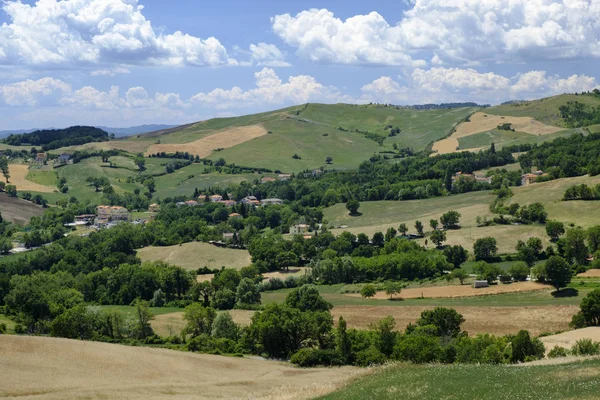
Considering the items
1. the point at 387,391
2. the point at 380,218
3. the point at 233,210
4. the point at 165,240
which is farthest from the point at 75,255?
the point at 387,391

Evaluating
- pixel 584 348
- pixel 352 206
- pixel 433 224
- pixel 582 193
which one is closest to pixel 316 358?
pixel 584 348

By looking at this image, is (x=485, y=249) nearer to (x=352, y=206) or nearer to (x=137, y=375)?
(x=352, y=206)

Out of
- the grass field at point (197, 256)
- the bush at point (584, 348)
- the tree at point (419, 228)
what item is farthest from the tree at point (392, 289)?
the bush at point (584, 348)

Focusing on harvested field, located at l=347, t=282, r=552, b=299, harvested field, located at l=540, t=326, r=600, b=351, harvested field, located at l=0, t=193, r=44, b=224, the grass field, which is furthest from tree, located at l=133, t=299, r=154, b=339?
harvested field, located at l=0, t=193, r=44, b=224

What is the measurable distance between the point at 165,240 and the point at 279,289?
137 ft

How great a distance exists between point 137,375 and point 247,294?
46148 millimetres

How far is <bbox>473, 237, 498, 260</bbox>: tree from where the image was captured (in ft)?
360

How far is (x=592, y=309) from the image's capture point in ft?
224

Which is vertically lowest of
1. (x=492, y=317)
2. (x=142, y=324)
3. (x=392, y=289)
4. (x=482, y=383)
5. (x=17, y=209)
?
(x=492, y=317)

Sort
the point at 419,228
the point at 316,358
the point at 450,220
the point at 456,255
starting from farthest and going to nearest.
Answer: the point at 419,228 < the point at 450,220 < the point at 456,255 < the point at 316,358

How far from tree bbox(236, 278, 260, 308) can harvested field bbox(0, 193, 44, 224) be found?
321 ft

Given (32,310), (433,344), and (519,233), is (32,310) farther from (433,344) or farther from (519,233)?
(519,233)

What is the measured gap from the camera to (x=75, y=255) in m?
127

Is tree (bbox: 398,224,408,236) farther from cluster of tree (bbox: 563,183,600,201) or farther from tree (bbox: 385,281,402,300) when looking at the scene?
tree (bbox: 385,281,402,300)
